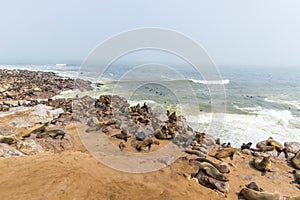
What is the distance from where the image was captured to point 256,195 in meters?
5.32

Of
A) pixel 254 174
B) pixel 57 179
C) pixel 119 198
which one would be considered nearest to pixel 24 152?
pixel 57 179

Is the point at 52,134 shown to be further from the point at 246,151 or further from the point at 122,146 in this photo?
the point at 246,151

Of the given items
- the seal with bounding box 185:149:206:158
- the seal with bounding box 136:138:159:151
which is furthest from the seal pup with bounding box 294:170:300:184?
the seal with bounding box 136:138:159:151

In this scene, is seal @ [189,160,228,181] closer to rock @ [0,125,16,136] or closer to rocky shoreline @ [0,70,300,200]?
rocky shoreline @ [0,70,300,200]

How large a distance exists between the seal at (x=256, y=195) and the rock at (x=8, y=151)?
6.36 m

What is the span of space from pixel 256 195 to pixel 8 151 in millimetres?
6900

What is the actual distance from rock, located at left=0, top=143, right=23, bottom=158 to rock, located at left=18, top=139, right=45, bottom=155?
0.71ft

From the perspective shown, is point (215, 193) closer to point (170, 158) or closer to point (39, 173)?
point (170, 158)

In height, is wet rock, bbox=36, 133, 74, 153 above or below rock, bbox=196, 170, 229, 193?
below

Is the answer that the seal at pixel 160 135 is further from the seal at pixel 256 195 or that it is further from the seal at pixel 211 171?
the seal at pixel 256 195

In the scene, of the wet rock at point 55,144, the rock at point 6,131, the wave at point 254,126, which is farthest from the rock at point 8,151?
the wave at point 254,126

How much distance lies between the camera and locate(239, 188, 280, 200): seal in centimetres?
516

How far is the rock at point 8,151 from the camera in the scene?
19.4 feet

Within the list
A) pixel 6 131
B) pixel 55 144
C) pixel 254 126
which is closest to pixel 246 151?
pixel 254 126
